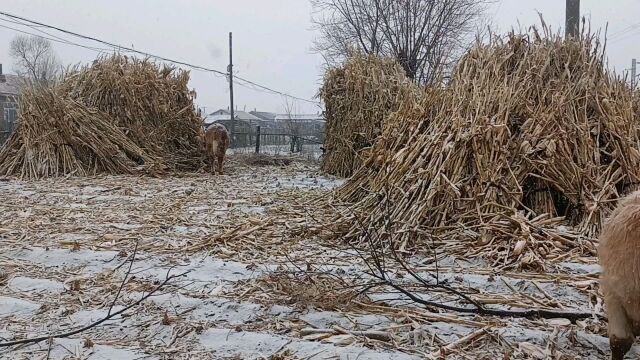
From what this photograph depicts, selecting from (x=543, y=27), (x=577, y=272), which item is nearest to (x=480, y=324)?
(x=577, y=272)

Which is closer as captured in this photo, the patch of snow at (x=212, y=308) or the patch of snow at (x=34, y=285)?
the patch of snow at (x=212, y=308)

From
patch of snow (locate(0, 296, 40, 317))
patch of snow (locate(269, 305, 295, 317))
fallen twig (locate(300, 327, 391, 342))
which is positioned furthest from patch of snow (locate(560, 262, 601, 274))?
patch of snow (locate(0, 296, 40, 317))

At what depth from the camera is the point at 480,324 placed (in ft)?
9.03

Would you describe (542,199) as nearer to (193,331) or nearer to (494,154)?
(494,154)

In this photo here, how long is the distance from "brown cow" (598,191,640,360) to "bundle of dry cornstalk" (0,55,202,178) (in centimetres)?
994

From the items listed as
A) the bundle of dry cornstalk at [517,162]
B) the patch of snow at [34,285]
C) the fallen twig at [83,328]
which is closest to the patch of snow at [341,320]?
the fallen twig at [83,328]

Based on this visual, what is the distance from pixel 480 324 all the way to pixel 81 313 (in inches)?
87.8

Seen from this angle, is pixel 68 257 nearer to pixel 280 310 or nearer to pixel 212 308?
pixel 212 308

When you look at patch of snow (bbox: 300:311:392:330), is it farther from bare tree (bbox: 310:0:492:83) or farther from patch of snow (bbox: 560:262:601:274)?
bare tree (bbox: 310:0:492:83)

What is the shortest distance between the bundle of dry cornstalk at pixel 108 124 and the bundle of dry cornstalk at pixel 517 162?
7.32 meters

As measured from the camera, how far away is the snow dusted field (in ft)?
8.47

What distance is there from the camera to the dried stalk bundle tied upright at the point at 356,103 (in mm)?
10094

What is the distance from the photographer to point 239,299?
3.25 metres

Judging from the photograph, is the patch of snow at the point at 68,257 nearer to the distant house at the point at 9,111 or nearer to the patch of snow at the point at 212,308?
the patch of snow at the point at 212,308
